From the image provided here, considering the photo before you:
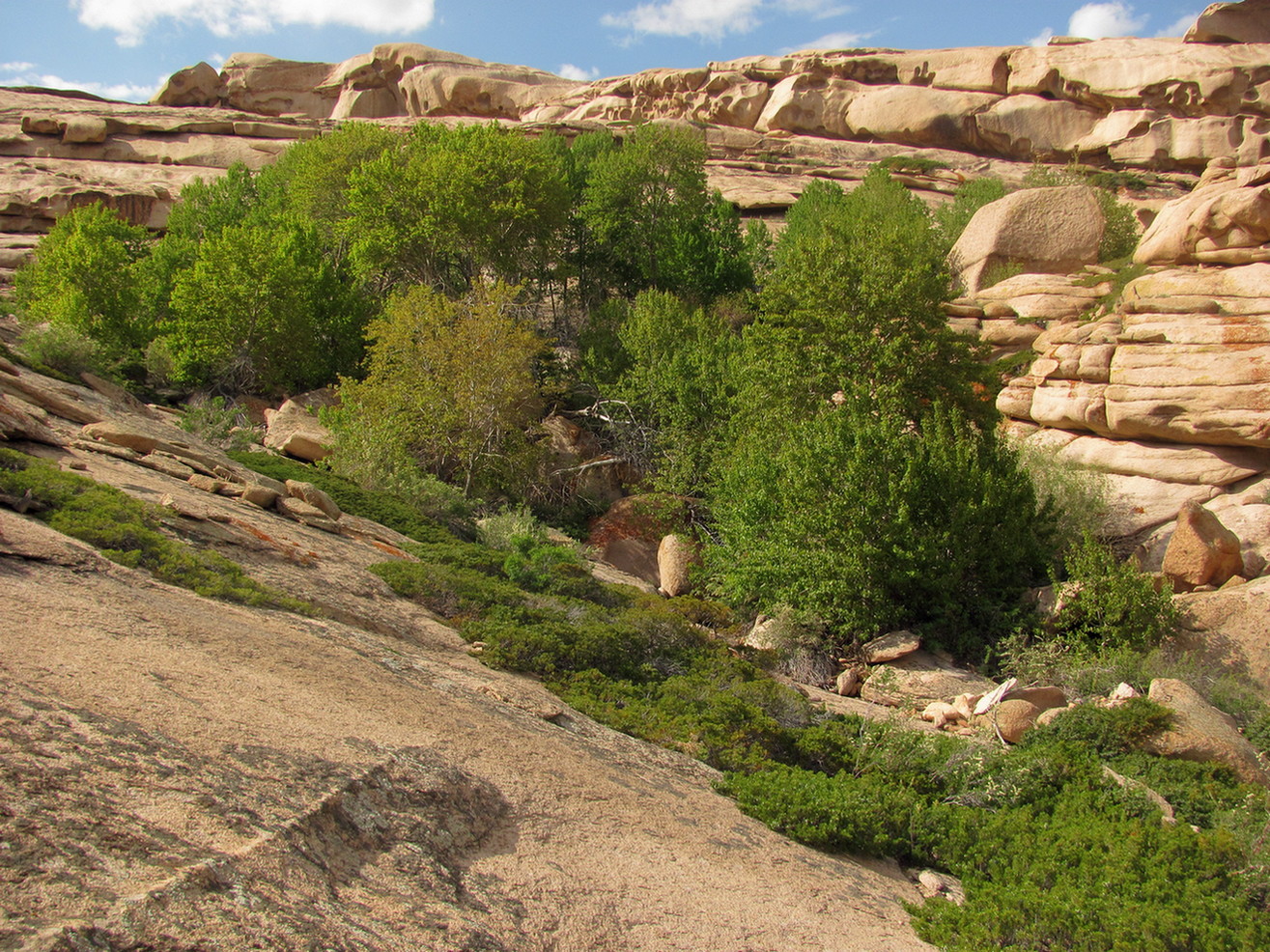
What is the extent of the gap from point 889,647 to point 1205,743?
5.23 meters

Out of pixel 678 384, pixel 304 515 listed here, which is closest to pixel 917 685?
pixel 304 515

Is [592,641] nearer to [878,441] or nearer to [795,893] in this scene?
[795,893]

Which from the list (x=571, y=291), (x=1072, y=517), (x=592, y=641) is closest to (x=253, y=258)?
(x=571, y=291)

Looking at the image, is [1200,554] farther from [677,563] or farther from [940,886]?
[677,563]

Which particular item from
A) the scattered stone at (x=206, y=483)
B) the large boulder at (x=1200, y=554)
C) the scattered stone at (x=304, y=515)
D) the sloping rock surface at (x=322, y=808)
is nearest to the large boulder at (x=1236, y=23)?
the large boulder at (x=1200, y=554)

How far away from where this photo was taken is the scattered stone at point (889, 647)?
47.5 ft

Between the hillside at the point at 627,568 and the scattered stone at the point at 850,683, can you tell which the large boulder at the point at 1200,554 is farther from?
the scattered stone at the point at 850,683

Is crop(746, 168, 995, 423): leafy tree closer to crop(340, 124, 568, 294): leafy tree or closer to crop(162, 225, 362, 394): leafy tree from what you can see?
crop(340, 124, 568, 294): leafy tree

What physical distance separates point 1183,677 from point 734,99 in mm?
62722

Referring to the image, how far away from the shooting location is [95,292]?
1127 inches

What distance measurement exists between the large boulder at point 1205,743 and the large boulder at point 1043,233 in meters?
22.2

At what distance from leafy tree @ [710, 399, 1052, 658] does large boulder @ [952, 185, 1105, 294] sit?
50.8ft

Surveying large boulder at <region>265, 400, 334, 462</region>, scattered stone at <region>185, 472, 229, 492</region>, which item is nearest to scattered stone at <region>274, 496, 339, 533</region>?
scattered stone at <region>185, 472, 229, 492</region>

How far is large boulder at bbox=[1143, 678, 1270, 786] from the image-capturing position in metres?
9.87
